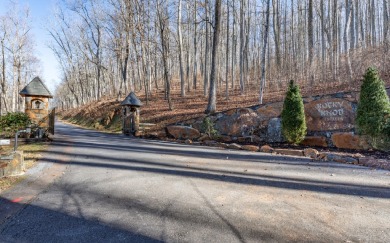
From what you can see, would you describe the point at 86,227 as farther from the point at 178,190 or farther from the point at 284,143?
the point at 284,143

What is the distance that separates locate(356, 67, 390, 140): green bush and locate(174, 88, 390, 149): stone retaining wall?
0.56 m

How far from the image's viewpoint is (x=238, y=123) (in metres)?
10.9

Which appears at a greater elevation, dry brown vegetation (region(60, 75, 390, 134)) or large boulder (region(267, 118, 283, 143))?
dry brown vegetation (region(60, 75, 390, 134))

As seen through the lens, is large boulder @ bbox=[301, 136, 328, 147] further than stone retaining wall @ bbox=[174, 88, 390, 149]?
Yes

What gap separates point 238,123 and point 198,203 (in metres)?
7.62

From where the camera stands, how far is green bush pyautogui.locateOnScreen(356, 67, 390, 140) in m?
7.79

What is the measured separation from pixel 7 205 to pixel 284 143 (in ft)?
28.7

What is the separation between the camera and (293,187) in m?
4.40

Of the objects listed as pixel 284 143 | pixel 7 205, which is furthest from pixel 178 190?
pixel 284 143

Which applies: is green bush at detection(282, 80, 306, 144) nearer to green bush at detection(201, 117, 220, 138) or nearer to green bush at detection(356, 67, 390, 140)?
green bush at detection(356, 67, 390, 140)

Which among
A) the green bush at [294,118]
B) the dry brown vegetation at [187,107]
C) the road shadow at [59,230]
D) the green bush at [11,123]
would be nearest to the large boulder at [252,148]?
the green bush at [294,118]

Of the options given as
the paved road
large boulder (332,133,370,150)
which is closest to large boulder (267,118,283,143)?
large boulder (332,133,370,150)

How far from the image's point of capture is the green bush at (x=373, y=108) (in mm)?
7785

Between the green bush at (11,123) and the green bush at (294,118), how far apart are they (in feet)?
36.7
